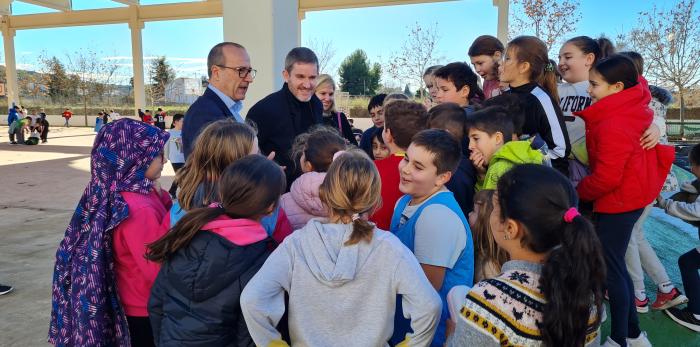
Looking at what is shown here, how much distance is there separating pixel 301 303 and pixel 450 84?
6.84 feet

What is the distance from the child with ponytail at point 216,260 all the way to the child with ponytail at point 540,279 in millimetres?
783

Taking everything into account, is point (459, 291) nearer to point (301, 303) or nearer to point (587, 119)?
point (301, 303)

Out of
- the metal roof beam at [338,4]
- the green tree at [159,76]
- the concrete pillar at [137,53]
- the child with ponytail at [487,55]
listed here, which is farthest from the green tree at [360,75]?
the child with ponytail at [487,55]

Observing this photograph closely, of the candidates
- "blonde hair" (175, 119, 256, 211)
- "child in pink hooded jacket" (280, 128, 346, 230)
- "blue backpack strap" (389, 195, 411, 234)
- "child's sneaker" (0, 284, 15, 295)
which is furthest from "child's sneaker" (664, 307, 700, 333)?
"child's sneaker" (0, 284, 15, 295)

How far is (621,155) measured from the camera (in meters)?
2.47

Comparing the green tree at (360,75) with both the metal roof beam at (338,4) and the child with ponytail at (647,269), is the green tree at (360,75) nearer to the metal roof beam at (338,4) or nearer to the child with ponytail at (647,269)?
the metal roof beam at (338,4)

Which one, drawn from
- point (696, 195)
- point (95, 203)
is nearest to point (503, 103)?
point (696, 195)

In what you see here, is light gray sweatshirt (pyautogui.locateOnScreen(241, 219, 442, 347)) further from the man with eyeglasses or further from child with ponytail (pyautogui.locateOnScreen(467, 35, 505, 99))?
child with ponytail (pyautogui.locateOnScreen(467, 35, 505, 99))

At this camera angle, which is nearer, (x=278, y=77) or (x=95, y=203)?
(x=95, y=203)

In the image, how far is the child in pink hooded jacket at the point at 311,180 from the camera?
2.04 m

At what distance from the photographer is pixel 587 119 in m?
2.62

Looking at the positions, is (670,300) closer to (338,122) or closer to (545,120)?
(545,120)

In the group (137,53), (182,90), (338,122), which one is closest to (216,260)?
(338,122)

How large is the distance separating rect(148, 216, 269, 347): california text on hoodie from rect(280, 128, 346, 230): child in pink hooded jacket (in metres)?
0.39
